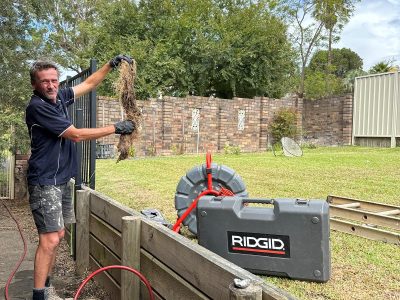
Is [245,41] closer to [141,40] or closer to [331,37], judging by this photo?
[141,40]

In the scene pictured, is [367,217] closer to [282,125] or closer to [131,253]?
Answer: [131,253]

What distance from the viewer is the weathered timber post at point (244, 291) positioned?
1.65m

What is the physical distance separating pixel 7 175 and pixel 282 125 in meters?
17.6

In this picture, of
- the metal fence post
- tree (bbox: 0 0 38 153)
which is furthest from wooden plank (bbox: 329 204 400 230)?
tree (bbox: 0 0 38 153)

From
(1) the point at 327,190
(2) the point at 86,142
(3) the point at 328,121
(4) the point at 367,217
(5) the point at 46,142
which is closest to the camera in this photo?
(5) the point at 46,142

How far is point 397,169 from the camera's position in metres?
11.5

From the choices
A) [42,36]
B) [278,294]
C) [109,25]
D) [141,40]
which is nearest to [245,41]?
[141,40]

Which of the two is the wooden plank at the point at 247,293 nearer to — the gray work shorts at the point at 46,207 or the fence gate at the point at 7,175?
the gray work shorts at the point at 46,207

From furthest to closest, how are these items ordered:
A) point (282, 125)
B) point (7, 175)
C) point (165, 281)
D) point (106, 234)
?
point (282, 125)
point (7, 175)
point (106, 234)
point (165, 281)

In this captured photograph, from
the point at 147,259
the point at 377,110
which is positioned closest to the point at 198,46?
the point at 377,110

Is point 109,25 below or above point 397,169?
above

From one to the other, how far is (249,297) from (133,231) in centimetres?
153

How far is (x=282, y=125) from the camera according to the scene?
Result: 24.3 metres

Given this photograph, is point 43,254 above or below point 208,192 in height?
below
